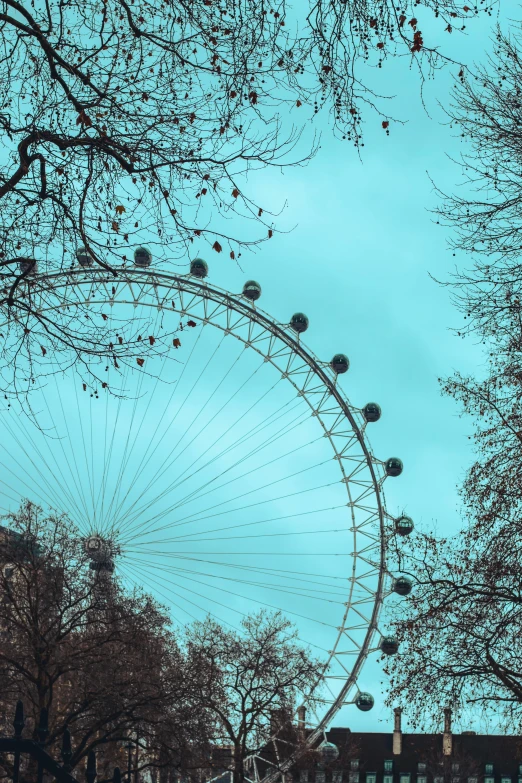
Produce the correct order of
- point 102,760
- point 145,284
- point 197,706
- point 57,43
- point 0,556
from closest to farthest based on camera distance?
point 57,43
point 0,556
point 197,706
point 145,284
point 102,760

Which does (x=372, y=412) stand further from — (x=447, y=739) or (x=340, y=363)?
(x=447, y=739)

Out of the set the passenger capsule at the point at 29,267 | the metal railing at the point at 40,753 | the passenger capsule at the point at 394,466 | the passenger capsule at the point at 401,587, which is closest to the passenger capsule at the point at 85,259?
the passenger capsule at the point at 29,267

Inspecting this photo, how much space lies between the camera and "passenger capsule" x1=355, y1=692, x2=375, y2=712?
45750 mm

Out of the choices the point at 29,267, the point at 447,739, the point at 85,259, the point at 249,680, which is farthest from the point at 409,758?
the point at 29,267

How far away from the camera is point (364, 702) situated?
150ft

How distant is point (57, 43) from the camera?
37.9 ft

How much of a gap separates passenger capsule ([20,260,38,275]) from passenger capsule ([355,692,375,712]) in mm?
36198

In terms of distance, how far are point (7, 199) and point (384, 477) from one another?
36.4m

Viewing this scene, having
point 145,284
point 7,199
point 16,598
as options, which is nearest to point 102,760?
point 16,598

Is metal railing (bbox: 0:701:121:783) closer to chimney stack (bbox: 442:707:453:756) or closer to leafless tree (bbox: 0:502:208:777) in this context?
chimney stack (bbox: 442:707:453:756)

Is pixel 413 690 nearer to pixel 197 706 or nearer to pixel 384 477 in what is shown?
pixel 197 706

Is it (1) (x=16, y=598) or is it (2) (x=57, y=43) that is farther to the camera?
(1) (x=16, y=598)

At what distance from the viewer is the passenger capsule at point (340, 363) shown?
151ft

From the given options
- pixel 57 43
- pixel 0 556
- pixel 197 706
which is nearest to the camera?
pixel 57 43
